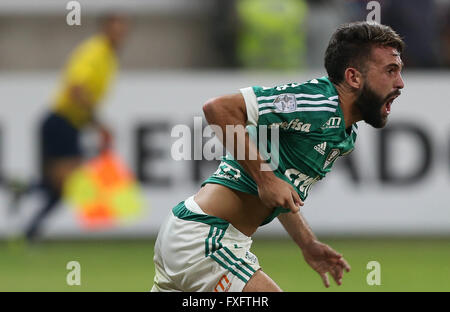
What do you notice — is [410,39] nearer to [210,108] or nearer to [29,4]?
[29,4]

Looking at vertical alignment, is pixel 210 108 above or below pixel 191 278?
above

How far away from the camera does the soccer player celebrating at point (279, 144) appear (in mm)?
4453

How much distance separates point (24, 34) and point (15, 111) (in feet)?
10.8

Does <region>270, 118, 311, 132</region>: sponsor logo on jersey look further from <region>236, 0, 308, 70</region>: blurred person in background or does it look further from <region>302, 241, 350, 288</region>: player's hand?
<region>236, 0, 308, 70</region>: blurred person in background

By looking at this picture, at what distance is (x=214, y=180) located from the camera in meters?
4.73

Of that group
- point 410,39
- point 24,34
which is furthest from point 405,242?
point 24,34

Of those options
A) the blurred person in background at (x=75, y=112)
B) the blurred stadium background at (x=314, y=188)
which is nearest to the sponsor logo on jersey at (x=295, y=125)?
the blurred stadium background at (x=314, y=188)

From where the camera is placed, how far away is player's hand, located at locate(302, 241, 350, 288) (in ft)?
16.1

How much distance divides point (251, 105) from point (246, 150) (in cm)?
22

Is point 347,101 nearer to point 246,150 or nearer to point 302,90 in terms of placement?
point 302,90

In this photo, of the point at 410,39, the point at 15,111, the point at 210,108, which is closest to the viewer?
the point at 210,108
